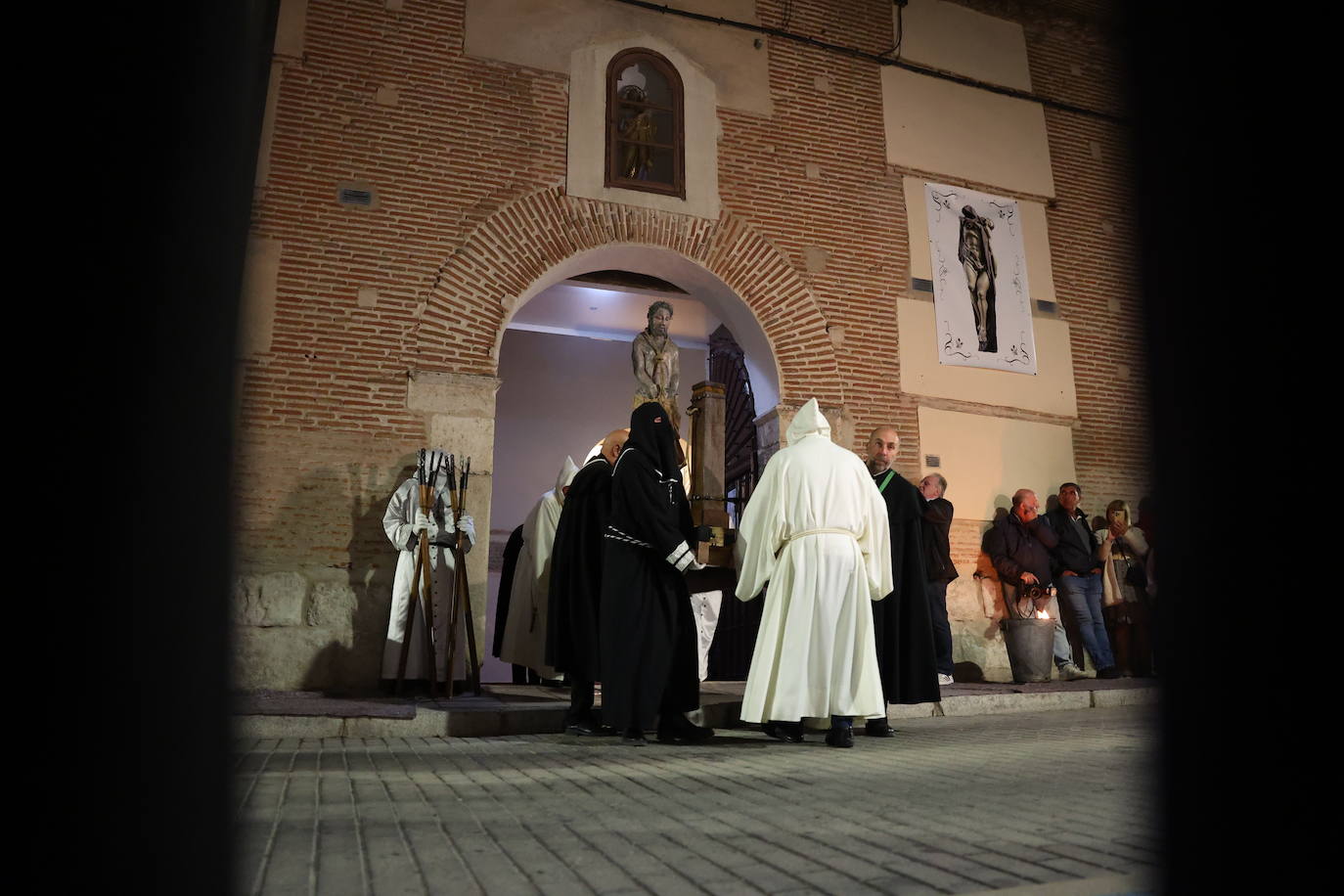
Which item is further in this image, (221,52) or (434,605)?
(434,605)

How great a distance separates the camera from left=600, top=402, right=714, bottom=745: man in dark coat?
5.37 meters

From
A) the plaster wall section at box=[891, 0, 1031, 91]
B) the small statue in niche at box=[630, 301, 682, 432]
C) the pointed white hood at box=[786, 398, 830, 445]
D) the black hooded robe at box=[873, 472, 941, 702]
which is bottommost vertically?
the black hooded robe at box=[873, 472, 941, 702]

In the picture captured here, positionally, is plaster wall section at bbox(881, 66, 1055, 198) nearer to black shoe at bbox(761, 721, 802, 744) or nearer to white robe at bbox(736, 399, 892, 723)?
white robe at bbox(736, 399, 892, 723)

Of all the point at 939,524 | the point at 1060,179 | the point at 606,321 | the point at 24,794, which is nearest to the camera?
the point at 24,794

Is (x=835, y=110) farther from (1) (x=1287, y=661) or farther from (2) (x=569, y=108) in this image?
(1) (x=1287, y=661)

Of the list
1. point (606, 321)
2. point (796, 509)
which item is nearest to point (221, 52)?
point (796, 509)

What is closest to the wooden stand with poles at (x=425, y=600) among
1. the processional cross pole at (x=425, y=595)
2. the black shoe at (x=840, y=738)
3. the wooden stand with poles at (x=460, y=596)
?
the processional cross pole at (x=425, y=595)

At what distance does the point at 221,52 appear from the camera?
39 cm

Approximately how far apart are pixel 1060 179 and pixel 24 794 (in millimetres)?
12525

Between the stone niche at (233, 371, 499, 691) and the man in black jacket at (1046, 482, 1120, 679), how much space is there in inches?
223

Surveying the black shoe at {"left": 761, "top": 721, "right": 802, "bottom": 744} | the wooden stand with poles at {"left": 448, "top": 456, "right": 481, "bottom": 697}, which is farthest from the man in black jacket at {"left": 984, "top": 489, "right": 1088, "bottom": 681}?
the wooden stand with poles at {"left": 448, "top": 456, "right": 481, "bottom": 697}

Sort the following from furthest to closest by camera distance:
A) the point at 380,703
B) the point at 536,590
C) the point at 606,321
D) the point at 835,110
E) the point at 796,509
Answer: the point at 606,321 → the point at 835,110 → the point at 536,590 → the point at 380,703 → the point at 796,509

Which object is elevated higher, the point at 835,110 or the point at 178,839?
the point at 835,110

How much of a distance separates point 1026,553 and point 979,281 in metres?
3.09
